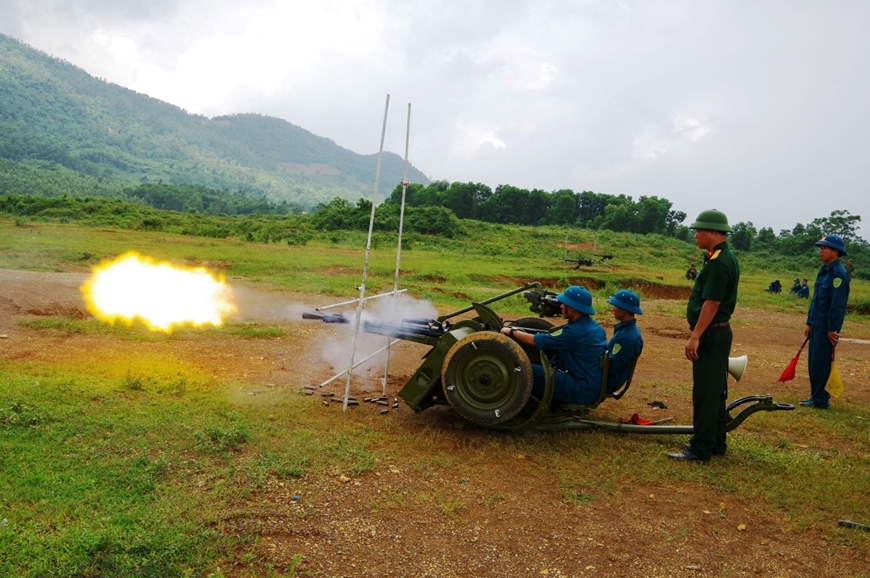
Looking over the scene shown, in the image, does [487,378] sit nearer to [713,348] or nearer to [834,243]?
[713,348]

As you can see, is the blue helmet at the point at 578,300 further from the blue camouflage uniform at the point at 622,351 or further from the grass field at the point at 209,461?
the grass field at the point at 209,461

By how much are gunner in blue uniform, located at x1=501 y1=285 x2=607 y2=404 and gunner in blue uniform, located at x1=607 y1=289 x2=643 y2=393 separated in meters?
0.16

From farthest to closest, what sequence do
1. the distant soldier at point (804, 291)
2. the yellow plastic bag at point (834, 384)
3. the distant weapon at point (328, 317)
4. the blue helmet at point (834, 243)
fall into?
the distant soldier at point (804, 291)
the blue helmet at point (834, 243)
the yellow plastic bag at point (834, 384)
the distant weapon at point (328, 317)

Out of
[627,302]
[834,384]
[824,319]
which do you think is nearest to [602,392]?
[627,302]

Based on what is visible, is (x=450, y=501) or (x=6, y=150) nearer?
(x=450, y=501)

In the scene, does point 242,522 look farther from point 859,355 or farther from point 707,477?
point 859,355

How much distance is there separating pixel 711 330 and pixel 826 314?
3.67 metres

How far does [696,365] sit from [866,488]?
176 cm

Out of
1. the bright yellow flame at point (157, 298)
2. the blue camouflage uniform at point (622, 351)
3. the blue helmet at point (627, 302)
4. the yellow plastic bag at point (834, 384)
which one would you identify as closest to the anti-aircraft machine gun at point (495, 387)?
the blue camouflage uniform at point (622, 351)

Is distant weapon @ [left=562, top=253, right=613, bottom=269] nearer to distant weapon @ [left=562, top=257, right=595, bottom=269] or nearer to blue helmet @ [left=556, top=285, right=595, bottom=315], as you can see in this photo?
distant weapon @ [left=562, top=257, right=595, bottom=269]

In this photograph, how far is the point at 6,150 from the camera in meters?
Result: 130

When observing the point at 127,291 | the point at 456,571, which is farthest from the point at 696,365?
the point at 127,291

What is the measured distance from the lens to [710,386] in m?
5.84

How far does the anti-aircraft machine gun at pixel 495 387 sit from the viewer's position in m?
6.07
